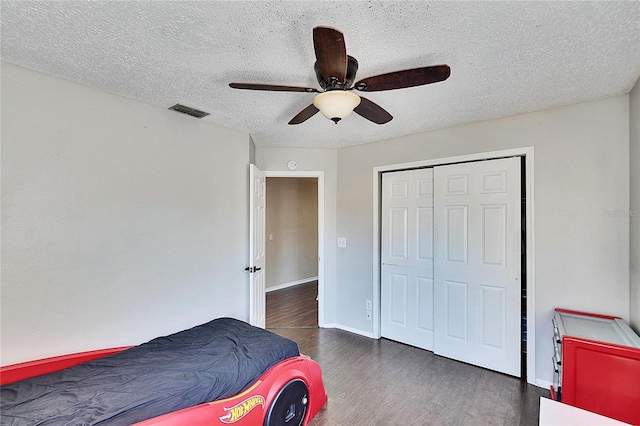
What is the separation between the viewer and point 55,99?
1907 mm

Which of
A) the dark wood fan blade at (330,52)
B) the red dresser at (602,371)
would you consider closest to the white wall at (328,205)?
the dark wood fan blade at (330,52)

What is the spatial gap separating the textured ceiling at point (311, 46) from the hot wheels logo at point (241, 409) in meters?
1.99

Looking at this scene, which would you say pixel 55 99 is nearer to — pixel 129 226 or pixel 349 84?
pixel 129 226

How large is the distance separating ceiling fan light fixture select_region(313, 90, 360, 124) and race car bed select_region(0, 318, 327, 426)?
1.61 metres

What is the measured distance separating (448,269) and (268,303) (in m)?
3.17

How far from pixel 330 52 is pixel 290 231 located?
517cm

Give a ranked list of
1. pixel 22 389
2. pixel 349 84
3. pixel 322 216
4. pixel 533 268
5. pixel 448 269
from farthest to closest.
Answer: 1. pixel 322 216
2. pixel 448 269
3. pixel 533 268
4. pixel 349 84
5. pixel 22 389

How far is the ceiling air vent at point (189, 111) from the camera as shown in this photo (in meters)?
2.47

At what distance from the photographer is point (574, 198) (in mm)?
2346

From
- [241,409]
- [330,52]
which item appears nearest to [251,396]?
[241,409]

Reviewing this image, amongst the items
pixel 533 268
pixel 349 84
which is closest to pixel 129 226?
pixel 349 84

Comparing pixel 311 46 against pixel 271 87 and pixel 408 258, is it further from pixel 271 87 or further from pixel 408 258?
pixel 408 258

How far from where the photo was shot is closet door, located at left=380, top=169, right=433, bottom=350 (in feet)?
10.5

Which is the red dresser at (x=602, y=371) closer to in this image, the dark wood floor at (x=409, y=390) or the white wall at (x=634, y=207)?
the white wall at (x=634, y=207)
